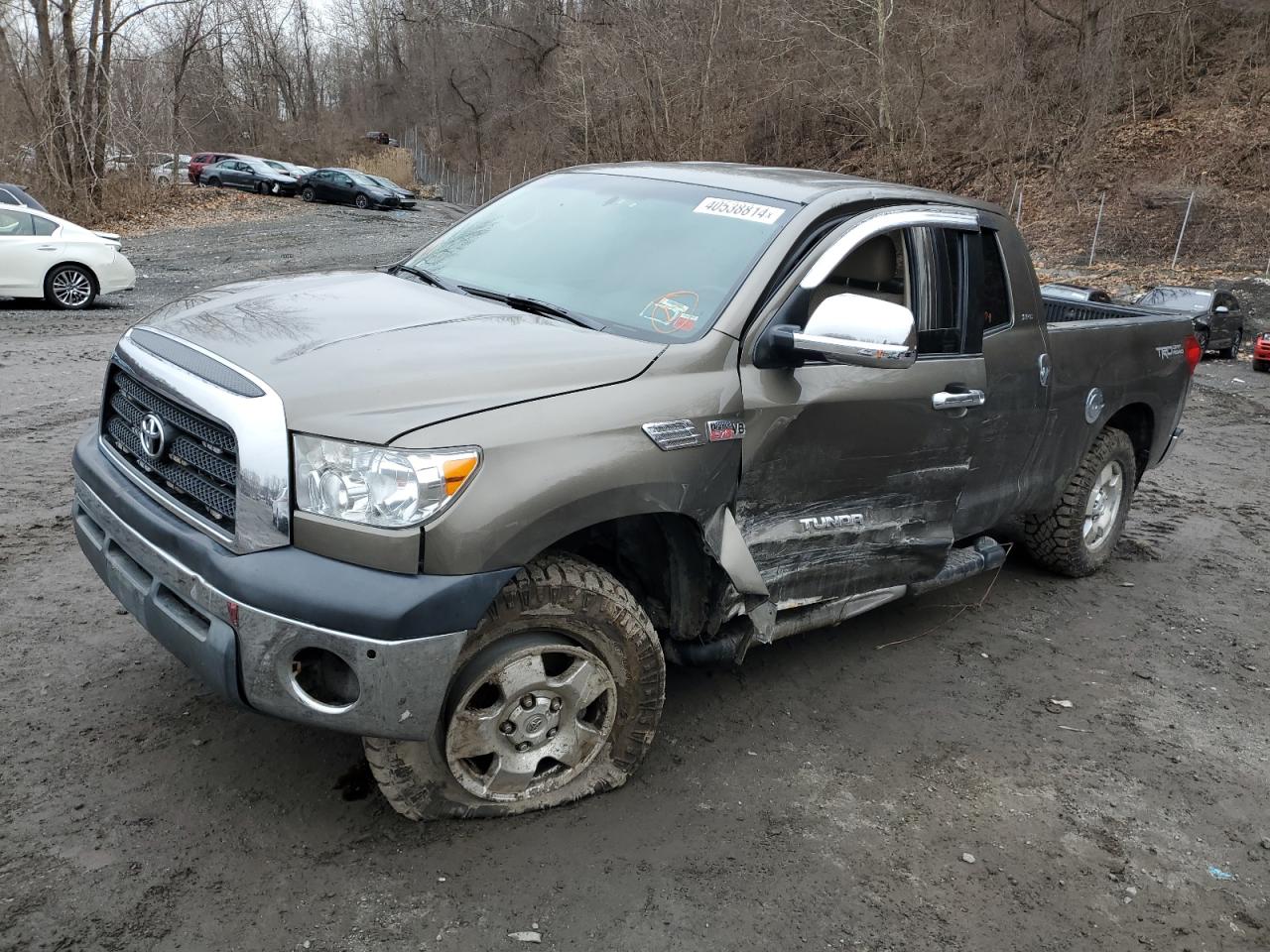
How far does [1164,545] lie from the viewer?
277 inches

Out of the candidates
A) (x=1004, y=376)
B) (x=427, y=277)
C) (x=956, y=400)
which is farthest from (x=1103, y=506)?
(x=427, y=277)

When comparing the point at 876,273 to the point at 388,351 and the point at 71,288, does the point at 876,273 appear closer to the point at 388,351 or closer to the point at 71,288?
the point at 388,351

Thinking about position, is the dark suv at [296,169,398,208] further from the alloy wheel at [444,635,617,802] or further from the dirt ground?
the alloy wheel at [444,635,617,802]

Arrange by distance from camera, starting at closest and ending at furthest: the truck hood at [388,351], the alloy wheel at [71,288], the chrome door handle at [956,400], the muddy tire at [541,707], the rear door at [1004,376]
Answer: the truck hood at [388,351] < the muddy tire at [541,707] < the chrome door handle at [956,400] < the rear door at [1004,376] < the alloy wheel at [71,288]

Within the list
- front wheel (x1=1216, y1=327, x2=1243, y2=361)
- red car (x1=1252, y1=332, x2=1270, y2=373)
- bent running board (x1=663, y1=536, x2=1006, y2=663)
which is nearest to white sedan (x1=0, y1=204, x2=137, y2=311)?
bent running board (x1=663, y1=536, x2=1006, y2=663)

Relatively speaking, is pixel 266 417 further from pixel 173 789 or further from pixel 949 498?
pixel 949 498

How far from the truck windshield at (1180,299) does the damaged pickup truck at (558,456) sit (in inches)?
621

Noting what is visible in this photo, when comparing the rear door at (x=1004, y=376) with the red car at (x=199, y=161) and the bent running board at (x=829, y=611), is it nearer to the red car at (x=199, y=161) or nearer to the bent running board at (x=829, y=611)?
the bent running board at (x=829, y=611)

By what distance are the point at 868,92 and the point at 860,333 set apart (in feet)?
118

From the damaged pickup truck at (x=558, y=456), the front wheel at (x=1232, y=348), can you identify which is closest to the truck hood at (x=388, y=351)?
the damaged pickup truck at (x=558, y=456)

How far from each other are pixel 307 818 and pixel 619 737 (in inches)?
38.8

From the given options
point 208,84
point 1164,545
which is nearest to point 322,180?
point 208,84

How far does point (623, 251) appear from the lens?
13.0ft

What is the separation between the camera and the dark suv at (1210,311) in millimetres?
18391
